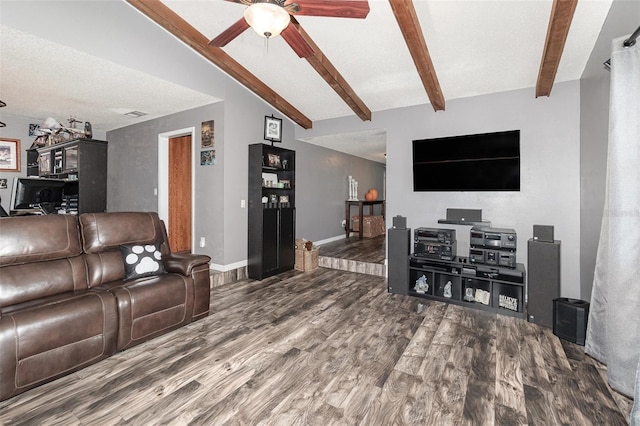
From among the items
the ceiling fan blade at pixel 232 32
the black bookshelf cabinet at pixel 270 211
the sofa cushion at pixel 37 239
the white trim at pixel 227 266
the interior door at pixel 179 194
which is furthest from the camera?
the interior door at pixel 179 194

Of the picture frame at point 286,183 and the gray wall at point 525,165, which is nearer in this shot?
the gray wall at point 525,165

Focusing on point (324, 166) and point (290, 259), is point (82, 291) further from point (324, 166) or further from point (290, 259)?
point (324, 166)

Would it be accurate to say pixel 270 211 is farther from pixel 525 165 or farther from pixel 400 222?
pixel 525 165

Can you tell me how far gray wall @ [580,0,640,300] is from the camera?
223cm

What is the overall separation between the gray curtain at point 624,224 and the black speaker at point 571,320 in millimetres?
590

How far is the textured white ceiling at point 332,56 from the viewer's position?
2588 mm

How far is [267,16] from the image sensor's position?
1840 millimetres

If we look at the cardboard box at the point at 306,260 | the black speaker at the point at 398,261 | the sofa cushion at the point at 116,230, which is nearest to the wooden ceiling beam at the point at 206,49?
the sofa cushion at the point at 116,230

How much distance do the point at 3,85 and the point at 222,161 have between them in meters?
2.70

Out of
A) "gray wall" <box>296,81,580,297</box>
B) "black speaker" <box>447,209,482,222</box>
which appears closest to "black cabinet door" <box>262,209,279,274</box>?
"gray wall" <box>296,81,580,297</box>

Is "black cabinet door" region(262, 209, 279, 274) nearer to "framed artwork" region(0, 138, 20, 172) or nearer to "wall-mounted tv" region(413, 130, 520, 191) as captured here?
"wall-mounted tv" region(413, 130, 520, 191)

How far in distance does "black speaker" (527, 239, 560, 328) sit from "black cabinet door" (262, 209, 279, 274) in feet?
10.7

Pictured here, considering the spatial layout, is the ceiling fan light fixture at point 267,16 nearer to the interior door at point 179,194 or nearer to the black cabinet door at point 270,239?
the black cabinet door at point 270,239

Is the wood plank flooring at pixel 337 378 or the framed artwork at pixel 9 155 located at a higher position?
the framed artwork at pixel 9 155
